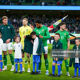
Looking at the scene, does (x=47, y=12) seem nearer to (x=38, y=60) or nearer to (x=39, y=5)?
(x=39, y=5)

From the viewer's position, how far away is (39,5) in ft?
88.5

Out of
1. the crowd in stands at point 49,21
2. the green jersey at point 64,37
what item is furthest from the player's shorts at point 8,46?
the crowd in stands at point 49,21

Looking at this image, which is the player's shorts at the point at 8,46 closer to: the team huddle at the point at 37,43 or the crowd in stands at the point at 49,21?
the team huddle at the point at 37,43

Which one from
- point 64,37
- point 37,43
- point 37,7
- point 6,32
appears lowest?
point 37,43

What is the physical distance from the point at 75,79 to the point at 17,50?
2.09 metres

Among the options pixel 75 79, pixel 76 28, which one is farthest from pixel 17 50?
pixel 76 28

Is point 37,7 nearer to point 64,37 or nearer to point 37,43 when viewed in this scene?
point 64,37

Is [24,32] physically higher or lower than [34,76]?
higher

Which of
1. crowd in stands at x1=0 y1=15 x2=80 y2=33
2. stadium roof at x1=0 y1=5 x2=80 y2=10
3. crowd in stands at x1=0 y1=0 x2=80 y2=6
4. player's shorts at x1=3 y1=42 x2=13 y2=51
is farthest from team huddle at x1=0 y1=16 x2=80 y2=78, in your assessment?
crowd in stands at x1=0 y1=0 x2=80 y2=6

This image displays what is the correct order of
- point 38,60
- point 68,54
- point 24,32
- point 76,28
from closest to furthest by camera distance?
1. point 68,54
2. point 38,60
3. point 24,32
4. point 76,28

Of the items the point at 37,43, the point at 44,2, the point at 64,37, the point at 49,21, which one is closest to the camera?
the point at 37,43

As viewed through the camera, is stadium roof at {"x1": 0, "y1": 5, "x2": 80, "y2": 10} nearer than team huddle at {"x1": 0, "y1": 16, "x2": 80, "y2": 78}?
No

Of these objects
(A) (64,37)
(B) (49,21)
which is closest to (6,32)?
(A) (64,37)

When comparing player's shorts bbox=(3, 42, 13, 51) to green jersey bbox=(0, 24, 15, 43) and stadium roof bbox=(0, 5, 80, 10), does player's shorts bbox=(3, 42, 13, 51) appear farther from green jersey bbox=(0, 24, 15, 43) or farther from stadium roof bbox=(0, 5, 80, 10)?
stadium roof bbox=(0, 5, 80, 10)
